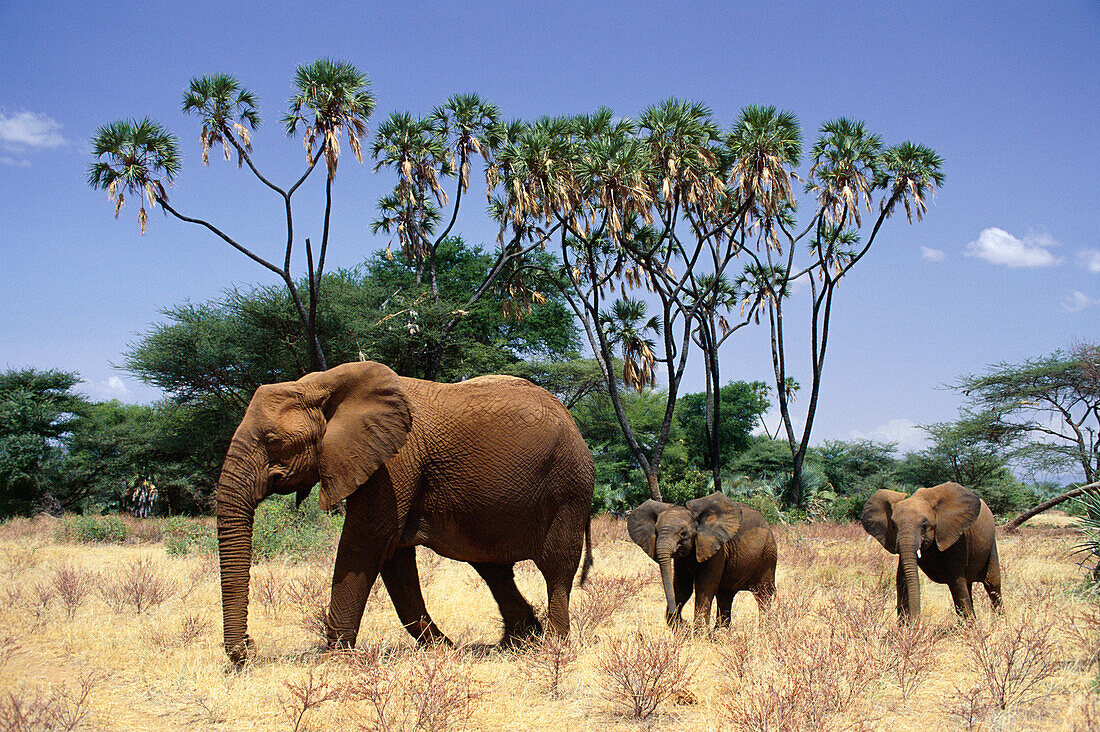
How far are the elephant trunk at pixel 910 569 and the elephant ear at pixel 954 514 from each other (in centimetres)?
48

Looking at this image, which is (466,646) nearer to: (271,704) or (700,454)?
(271,704)

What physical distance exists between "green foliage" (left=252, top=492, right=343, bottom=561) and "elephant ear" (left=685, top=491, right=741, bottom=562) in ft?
24.7

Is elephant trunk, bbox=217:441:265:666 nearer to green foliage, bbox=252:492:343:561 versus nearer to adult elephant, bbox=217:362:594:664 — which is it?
adult elephant, bbox=217:362:594:664

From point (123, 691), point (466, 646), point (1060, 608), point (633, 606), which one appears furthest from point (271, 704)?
point (1060, 608)

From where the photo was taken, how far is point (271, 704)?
5699 mm

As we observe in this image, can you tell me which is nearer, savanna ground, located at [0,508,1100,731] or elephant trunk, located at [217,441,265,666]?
savanna ground, located at [0,508,1100,731]

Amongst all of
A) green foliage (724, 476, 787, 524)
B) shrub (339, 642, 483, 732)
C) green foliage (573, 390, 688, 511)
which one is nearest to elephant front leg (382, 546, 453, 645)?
shrub (339, 642, 483, 732)

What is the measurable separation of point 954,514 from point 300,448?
727cm

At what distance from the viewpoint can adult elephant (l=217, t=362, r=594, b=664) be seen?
253 inches

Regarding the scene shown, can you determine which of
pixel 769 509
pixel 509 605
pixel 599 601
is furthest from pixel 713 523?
pixel 769 509

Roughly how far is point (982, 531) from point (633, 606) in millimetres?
4453

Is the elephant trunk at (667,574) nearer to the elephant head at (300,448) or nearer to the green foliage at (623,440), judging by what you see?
the elephant head at (300,448)

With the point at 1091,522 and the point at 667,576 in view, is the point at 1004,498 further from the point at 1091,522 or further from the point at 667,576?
the point at 667,576

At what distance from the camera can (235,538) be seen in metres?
6.36
